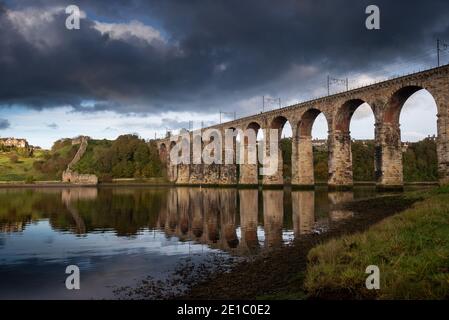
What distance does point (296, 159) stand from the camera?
65.7 m

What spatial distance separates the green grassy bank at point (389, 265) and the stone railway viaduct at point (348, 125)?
1225 inches

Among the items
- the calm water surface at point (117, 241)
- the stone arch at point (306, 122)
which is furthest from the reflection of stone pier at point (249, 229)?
the stone arch at point (306, 122)

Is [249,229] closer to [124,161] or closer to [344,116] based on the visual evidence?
[344,116]

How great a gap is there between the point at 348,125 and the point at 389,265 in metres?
50.9

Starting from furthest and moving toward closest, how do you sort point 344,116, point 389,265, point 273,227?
point 344,116 → point 273,227 → point 389,265

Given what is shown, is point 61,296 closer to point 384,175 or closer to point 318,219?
point 318,219

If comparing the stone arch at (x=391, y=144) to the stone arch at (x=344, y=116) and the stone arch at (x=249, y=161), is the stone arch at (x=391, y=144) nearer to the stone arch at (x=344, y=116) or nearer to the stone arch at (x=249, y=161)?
the stone arch at (x=344, y=116)

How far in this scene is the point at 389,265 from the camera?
10055mm

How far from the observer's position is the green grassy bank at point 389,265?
27.3 feet

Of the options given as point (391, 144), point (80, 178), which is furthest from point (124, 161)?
point (391, 144)

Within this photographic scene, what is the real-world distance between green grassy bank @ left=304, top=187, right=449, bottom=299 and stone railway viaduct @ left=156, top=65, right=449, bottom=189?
102 ft

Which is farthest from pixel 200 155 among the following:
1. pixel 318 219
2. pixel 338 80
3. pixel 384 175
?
pixel 318 219

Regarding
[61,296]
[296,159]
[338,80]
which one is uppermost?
[338,80]
